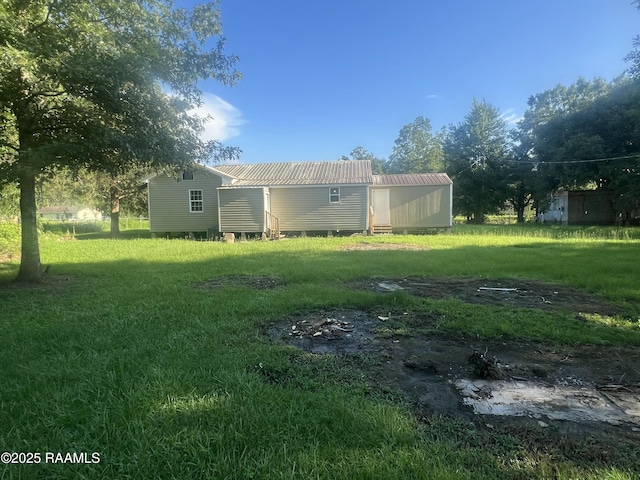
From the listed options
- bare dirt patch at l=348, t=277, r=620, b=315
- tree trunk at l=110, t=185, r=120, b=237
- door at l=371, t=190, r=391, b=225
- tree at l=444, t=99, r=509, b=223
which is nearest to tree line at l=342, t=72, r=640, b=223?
tree at l=444, t=99, r=509, b=223

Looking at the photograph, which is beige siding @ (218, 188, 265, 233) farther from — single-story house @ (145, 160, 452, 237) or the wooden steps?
the wooden steps

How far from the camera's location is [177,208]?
60.8 ft

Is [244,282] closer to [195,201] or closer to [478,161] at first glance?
[195,201]

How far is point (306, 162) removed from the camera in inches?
812

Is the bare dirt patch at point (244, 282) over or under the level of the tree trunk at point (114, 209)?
under

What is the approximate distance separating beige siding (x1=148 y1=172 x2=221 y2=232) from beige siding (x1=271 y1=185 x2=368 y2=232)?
128 inches

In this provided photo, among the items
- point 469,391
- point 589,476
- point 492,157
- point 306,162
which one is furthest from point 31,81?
point 492,157

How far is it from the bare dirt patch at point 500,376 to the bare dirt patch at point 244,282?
2334 mm

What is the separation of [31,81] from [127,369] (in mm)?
4597

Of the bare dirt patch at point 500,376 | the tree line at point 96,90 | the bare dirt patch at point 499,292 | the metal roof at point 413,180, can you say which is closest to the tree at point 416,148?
the metal roof at point 413,180

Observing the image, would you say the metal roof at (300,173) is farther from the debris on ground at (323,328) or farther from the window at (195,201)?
the debris on ground at (323,328)

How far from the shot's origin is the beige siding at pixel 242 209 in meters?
17.2

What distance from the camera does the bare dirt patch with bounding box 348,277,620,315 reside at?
5035 millimetres

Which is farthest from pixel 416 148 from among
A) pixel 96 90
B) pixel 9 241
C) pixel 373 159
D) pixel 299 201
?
pixel 96 90
